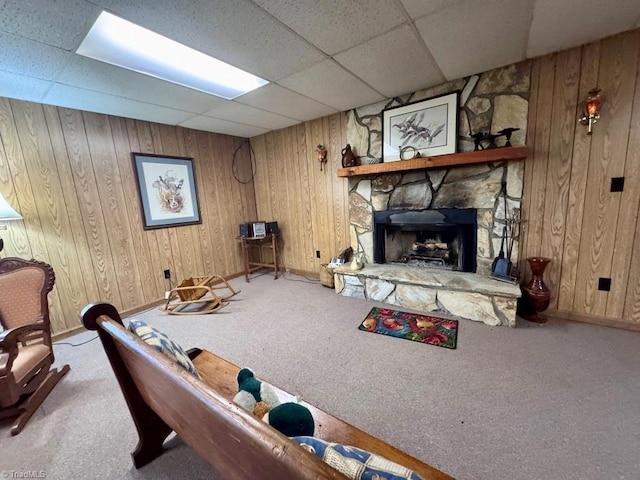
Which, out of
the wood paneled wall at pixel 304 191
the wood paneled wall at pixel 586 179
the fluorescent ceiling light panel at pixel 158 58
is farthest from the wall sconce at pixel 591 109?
the fluorescent ceiling light panel at pixel 158 58

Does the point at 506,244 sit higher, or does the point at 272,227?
the point at 272,227

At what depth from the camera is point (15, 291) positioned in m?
1.79

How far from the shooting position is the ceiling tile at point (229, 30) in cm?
139

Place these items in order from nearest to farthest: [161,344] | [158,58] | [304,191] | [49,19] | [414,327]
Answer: [161,344], [49,19], [158,58], [414,327], [304,191]

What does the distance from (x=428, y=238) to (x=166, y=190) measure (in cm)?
346

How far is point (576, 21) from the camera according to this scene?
1.71 metres

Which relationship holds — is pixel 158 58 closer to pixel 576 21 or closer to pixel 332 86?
pixel 332 86

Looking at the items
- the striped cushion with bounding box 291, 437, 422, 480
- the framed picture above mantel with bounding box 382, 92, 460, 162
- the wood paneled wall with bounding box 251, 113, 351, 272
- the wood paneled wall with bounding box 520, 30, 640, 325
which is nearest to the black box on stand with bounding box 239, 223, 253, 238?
the wood paneled wall with bounding box 251, 113, 351, 272

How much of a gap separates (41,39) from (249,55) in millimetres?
1222

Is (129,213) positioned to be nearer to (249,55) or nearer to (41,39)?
(41,39)

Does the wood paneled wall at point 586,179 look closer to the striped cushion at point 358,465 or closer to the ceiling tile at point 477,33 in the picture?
the ceiling tile at point 477,33

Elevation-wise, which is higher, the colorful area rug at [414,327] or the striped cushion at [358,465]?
the striped cushion at [358,465]

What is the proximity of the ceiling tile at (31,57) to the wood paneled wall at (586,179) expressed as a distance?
3.68 metres

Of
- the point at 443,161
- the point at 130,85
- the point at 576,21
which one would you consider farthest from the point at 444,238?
the point at 130,85
